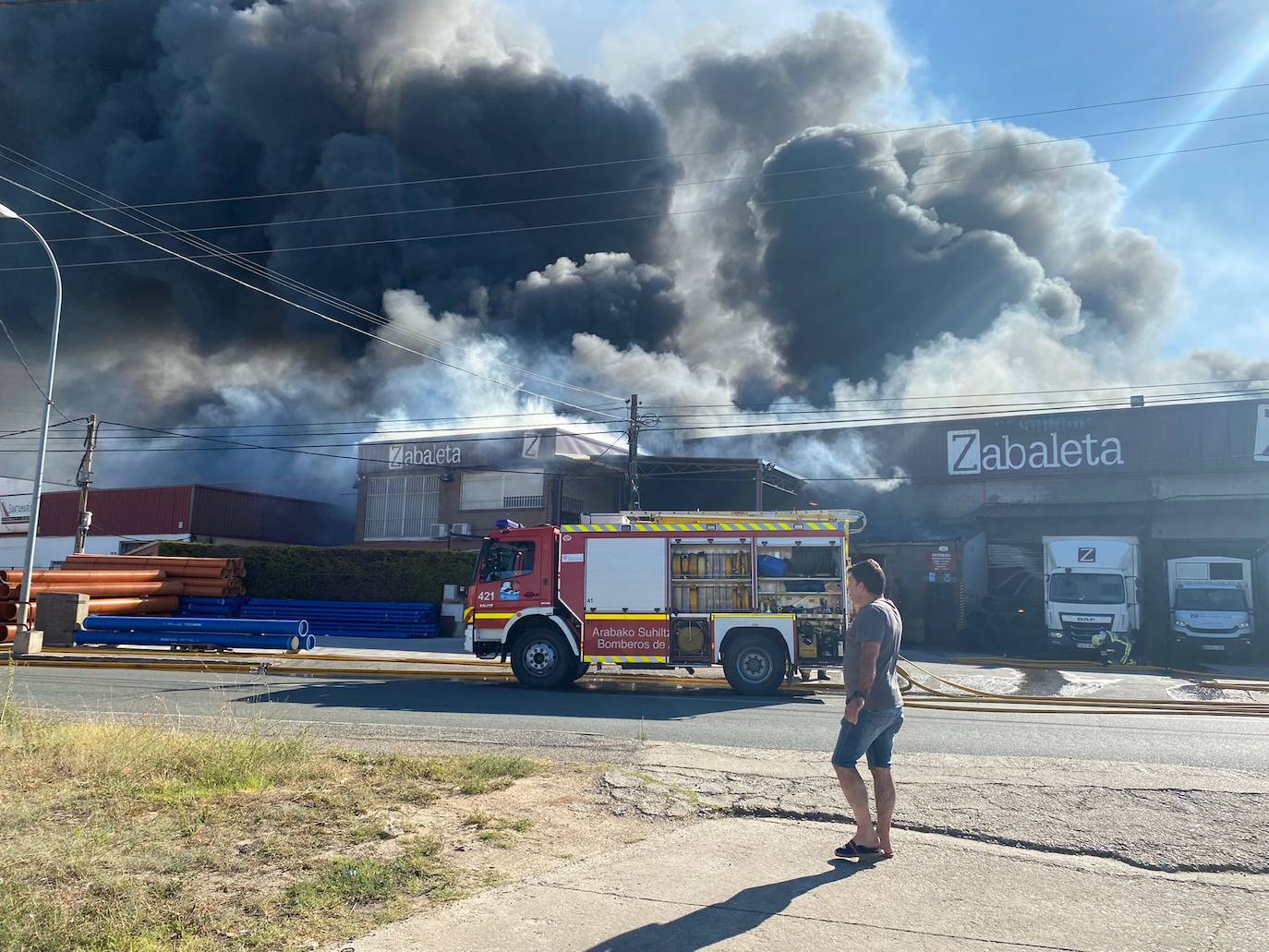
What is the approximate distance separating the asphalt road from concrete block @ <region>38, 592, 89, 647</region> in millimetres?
5276

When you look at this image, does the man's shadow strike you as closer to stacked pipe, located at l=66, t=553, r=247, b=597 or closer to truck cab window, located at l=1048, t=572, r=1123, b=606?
truck cab window, located at l=1048, t=572, r=1123, b=606

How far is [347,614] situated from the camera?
79.6 feet

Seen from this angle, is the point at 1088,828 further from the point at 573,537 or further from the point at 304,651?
the point at 304,651

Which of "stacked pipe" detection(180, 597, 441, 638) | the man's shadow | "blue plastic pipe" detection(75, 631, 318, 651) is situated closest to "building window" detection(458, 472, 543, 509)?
"stacked pipe" detection(180, 597, 441, 638)

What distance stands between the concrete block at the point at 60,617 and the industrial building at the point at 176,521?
16746 mm

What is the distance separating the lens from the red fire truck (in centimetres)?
1203

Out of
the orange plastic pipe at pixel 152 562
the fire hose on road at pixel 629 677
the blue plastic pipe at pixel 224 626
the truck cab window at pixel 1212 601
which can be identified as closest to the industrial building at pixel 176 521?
the orange plastic pipe at pixel 152 562

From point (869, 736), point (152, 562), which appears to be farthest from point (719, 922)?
point (152, 562)

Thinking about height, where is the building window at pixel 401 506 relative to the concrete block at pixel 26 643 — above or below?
above

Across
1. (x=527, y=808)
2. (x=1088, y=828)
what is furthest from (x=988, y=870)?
(x=527, y=808)

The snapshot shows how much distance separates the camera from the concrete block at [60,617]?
1755 centimetres

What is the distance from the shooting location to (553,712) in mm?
10047

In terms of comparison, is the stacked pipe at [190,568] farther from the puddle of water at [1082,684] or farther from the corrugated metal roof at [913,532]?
the puddle of water at [1082,684]

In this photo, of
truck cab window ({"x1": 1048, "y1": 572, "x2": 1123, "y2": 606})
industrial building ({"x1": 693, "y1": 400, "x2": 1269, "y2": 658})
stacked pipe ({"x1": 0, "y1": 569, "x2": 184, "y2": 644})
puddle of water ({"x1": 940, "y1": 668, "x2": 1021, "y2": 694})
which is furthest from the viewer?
industrial building ({"x1": 693, "y1": 400, "x2": 1269, "y2": 658})
